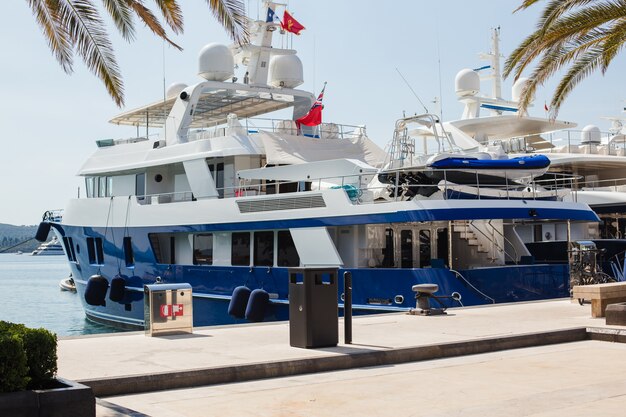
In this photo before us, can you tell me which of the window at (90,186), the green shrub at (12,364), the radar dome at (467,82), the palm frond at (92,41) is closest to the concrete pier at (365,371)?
the green shrub at (12,364)

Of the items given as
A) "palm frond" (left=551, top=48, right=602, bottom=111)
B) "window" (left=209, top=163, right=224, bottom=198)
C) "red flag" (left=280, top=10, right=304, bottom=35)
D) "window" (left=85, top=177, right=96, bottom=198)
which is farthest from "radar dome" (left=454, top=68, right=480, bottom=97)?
"palm frond" (left=551, top=48, right=602, bottom=111)

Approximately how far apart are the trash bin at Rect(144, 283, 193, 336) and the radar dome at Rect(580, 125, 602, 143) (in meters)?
26.1

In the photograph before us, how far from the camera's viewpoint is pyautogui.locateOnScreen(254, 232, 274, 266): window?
20.8 m

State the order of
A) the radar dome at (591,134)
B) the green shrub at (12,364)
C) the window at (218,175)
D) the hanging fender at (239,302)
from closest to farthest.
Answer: the green shrub at (12,364), the hanging fender at (239,302), the window at (218,175), the radar dome at (591,134)

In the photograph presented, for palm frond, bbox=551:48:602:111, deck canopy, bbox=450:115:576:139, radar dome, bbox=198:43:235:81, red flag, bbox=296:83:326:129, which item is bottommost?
palm frond, bbox=551:48:602:111

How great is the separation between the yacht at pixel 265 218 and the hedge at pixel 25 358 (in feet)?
37.6

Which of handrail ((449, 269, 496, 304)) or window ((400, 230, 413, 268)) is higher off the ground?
window ((400, 230, 413, 268))

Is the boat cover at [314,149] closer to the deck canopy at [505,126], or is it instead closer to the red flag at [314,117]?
the red flag at [314,117]

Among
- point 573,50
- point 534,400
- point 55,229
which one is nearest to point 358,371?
point 534,400

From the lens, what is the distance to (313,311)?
9594 mm

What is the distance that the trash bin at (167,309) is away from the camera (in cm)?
1066

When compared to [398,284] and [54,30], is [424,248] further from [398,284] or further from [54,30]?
[54,30]

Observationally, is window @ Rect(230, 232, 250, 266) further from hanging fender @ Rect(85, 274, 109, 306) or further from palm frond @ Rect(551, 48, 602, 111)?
palm frond @ Rect(551, 48, 602, 111)

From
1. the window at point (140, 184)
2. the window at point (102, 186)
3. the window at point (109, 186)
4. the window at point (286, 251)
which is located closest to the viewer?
the window at point (286, 251)
